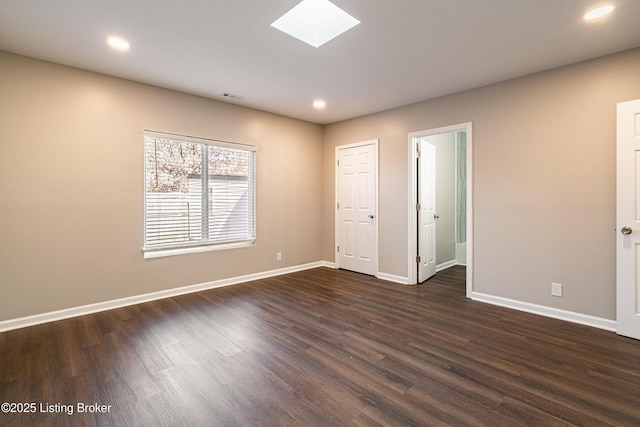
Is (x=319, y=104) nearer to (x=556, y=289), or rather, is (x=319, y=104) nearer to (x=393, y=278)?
(x=393, y=278)

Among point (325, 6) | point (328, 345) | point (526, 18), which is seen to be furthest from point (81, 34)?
point (526, 18)

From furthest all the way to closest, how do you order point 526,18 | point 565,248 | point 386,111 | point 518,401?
1. point 386,111
2. point 565,248
3. point 526,18
4. point 518,401

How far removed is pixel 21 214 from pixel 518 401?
14.6 ft

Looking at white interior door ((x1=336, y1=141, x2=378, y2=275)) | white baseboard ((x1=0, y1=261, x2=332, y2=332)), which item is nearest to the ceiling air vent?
white interior door ((x1=336, y1=141, x2=378, y2=275))

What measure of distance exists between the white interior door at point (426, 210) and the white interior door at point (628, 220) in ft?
6.93

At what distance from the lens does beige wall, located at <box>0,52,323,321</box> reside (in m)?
2.83

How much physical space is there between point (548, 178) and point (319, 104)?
300 cm

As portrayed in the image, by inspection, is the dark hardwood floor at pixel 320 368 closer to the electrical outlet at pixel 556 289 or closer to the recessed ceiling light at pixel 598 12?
the electrical outlet at pixel 556 289

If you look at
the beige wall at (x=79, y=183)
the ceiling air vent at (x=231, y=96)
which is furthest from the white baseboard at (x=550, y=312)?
the ceiling air vent at (x=231, y=96)

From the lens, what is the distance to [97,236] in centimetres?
326

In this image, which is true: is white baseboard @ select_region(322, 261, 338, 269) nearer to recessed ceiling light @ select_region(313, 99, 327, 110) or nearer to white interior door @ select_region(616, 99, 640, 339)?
recessed ceiling light @ select_region(313, 99, 327, 110)

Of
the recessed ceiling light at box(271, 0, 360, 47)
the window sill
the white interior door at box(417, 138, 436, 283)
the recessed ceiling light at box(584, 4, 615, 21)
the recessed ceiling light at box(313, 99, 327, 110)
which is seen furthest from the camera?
the white interior door at box(417, 138, 436, 283)

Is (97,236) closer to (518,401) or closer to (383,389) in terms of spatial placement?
(383,389)

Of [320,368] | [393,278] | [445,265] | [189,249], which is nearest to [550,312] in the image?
[393,278]
